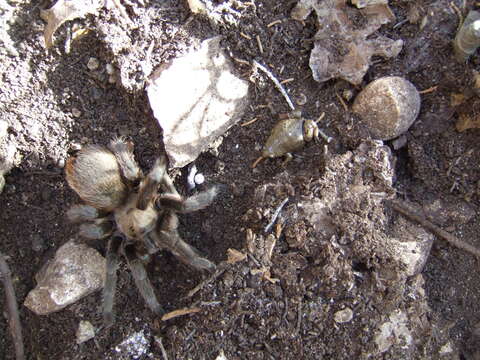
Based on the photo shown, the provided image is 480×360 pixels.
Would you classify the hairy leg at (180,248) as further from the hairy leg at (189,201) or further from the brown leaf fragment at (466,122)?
the brown leaf fragment at (466,122)

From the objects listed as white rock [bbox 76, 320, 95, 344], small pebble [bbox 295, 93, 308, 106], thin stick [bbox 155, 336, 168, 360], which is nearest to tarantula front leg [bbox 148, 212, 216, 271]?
thin stick [bbox 155, 336, 168, 360]

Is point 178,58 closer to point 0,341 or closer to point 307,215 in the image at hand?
point 307,215

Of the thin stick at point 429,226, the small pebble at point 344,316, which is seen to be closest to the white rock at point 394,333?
the small pebble at point 344,316

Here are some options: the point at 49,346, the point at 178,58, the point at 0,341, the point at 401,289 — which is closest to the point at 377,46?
the point at 178,58

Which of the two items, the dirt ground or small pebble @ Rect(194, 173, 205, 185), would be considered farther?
small pebble @ Rect(194, 173, 205, 185)

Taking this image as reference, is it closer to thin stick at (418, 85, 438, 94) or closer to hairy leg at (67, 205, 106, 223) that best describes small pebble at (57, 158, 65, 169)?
hairy leg at (67, 205, 106, 223)

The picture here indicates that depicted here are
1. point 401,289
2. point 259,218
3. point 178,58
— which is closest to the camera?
point 401,289

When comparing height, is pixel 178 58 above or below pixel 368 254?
above
